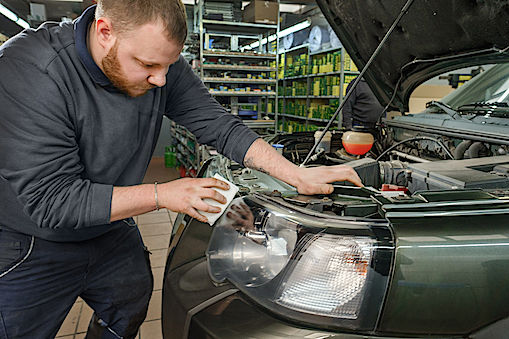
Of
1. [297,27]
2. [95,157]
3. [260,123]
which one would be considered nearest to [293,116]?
[297,27]

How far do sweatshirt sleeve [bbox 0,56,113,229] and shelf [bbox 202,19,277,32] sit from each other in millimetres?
4248

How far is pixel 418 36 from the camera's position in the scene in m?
2.04

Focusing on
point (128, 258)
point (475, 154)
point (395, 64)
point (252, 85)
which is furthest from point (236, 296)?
point (252, 85)

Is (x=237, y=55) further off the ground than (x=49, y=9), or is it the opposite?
(x=49, y=9)

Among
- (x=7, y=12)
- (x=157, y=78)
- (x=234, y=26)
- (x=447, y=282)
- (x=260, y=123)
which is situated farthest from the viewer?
(x=7, y=12)

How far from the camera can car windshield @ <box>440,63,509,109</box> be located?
207 centimetres

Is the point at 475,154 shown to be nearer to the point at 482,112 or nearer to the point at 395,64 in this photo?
the point at 482,112

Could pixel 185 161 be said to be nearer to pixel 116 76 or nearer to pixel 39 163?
pixel 116 76

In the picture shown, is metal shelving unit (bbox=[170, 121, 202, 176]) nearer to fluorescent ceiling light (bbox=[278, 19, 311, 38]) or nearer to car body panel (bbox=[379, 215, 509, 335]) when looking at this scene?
fluorescent ceiling light (bbox=[278, 19, 311, 38])

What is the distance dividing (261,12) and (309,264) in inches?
187

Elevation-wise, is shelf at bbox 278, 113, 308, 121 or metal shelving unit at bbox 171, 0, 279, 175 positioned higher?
metal shelving unit at bbox 171, 0, 279, 175

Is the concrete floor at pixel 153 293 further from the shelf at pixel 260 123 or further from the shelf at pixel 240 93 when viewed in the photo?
the shelf at pixel 260 123

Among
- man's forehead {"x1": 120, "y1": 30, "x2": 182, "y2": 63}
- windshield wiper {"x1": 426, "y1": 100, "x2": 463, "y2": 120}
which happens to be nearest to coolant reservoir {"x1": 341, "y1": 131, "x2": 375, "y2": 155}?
windshield wiper {"x1": 426, "y1": 100, "x2": 463, "y2": 120}

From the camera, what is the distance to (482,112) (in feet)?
6.54
